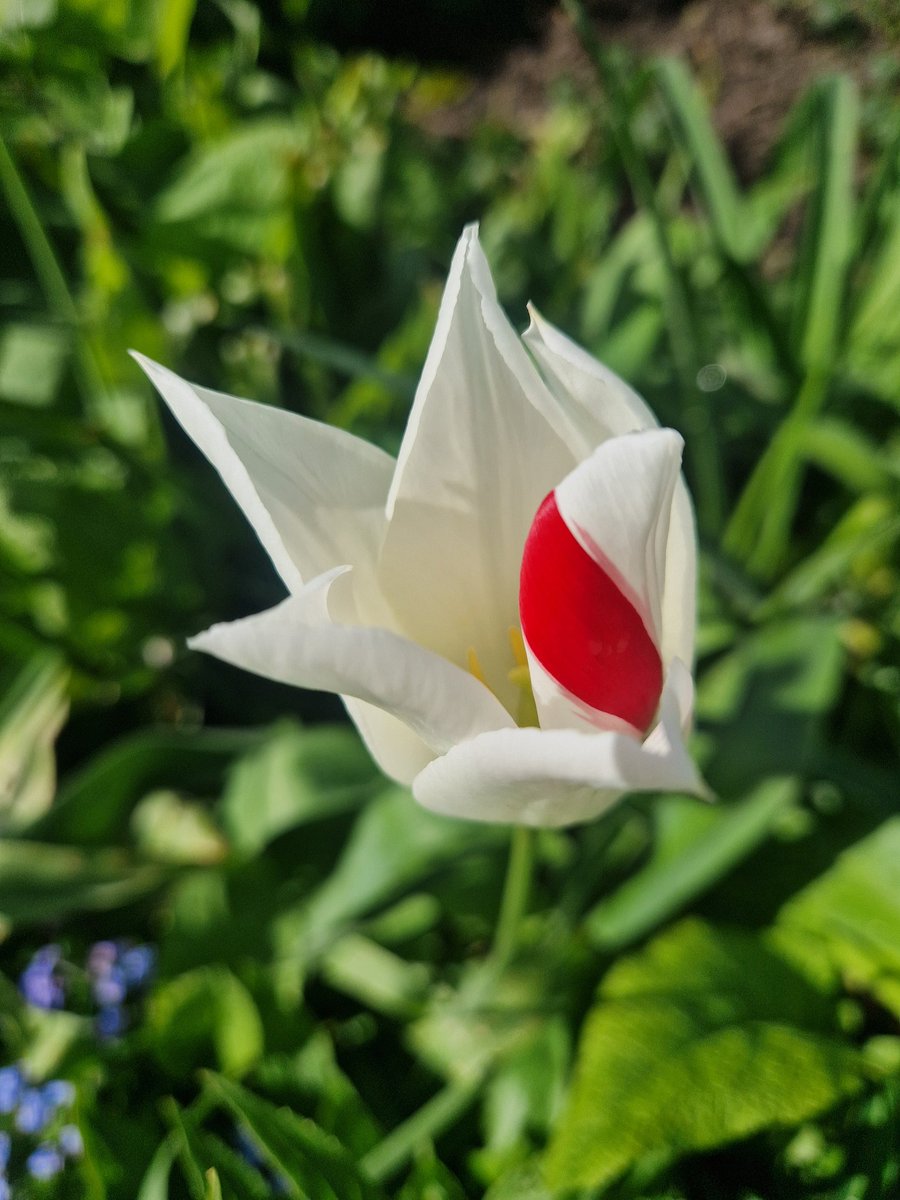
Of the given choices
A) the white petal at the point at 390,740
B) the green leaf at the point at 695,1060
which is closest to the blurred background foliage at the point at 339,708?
the green leaf at the point at 695,1060

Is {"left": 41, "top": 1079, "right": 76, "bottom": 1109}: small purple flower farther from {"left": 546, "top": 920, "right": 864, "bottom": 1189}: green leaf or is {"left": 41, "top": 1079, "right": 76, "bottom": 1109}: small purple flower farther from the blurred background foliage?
{"left": 546, "top": 920, "right": 864, "bottom": 1189}: green leaf

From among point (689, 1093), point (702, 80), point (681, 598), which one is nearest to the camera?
point (681, 598)

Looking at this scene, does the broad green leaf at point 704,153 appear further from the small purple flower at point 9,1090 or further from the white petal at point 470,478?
the small purple flower at point 9,1090

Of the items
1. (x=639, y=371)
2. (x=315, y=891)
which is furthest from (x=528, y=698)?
(x=639, y=371)

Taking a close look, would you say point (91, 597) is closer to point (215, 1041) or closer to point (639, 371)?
point (215, 1041)

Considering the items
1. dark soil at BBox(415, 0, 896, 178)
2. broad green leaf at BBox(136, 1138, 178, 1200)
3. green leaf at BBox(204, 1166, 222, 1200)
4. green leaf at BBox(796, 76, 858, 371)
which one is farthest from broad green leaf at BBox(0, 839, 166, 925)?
dark soil at BBox(415, 0, 896, 178)

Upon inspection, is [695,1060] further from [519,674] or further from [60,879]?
[60,879]
